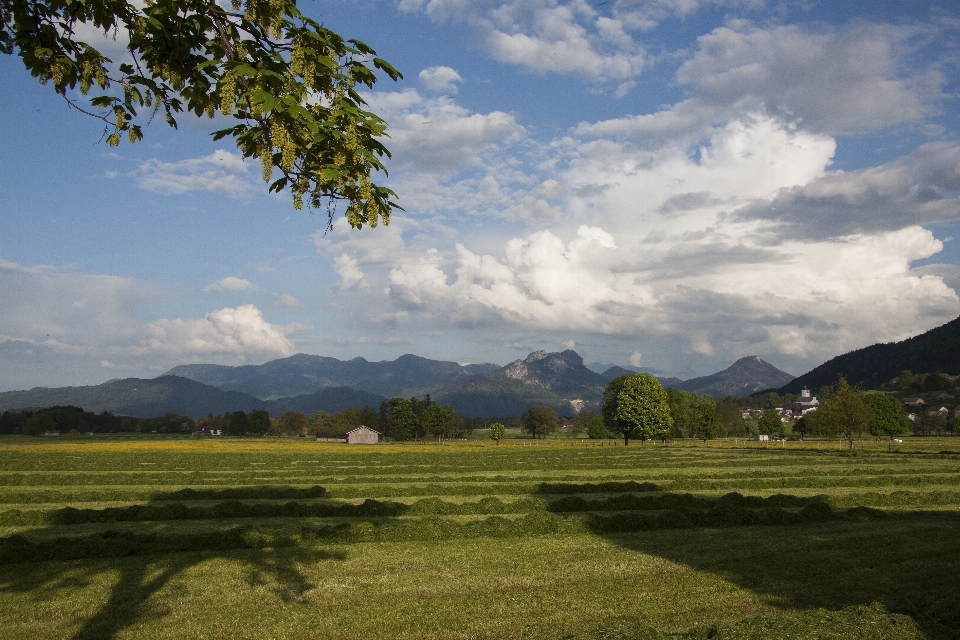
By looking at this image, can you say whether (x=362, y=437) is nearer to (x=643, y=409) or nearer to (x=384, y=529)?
(x=643, y=409)

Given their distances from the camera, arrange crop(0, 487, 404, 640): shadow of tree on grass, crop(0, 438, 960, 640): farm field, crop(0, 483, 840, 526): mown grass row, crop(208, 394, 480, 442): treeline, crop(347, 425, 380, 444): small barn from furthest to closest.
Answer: crop(208, 394, 480, 442): treeline < crop(347, 425, 380, 444): small barn < crop(0, 483, 840, 526): mown grass row < crop(0, 487, 404, 640): shadow of tree on grass < crop(0, 438, 960, 640): farm field

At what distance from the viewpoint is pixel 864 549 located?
1493cm

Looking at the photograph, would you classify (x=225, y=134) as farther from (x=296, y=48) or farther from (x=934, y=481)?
(x=934, y=481)

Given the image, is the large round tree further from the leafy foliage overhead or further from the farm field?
the leafy foliage overhead

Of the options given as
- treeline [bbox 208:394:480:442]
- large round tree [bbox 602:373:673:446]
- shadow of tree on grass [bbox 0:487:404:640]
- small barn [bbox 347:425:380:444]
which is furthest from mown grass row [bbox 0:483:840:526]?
treeline [bbox 208:394:480:442]

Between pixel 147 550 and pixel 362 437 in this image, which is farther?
pixel 362 437

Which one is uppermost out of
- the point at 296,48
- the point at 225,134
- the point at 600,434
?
the point at 296,48

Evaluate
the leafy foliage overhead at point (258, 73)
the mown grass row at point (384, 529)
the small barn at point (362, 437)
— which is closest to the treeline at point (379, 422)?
the small barn at point (362, 437)

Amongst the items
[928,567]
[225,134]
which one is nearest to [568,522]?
[928,567]

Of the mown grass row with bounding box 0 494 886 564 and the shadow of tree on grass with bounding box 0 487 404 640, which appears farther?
the mown grass row with bounding box 0 494 886 564

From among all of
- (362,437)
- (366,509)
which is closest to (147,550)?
(366,509)

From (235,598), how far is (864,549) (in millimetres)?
13897

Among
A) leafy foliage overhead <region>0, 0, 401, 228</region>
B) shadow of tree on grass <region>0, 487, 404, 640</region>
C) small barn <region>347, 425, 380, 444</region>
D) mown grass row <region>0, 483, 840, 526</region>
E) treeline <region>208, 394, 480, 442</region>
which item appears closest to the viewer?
leafy foliage overhead <region>0, 0, 401, 228</region>

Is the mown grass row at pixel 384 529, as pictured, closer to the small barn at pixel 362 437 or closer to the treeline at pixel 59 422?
the small barn at pixel 362 437
